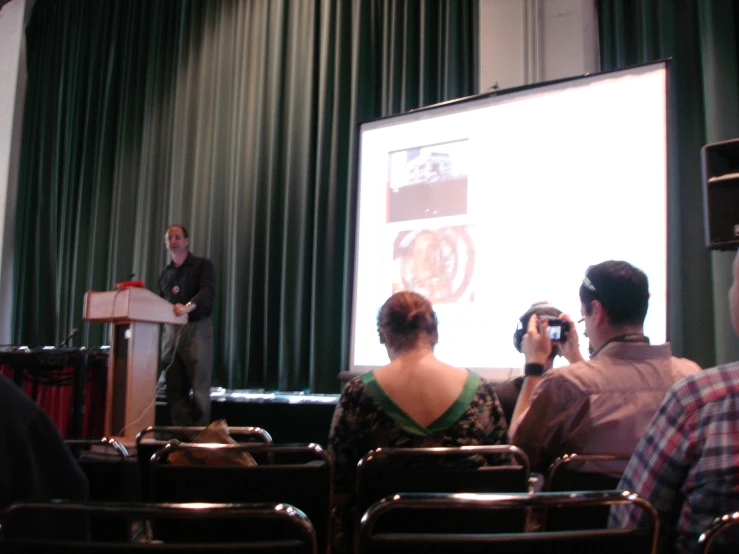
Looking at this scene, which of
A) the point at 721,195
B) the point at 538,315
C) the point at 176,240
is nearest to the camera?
the point at 538,315

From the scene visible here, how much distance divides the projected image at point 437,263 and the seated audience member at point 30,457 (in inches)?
115

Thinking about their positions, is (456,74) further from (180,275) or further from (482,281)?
(180,275)

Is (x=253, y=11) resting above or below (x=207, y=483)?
above

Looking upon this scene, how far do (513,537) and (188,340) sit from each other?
4363mm

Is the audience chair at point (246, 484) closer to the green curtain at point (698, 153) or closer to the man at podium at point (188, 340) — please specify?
the green curtain at point (698, 153)

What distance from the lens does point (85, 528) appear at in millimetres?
1276

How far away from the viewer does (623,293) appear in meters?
1.84

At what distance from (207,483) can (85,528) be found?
279mm

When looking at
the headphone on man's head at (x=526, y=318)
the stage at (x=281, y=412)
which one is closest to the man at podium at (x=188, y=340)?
the stage at (x=281, y=412)

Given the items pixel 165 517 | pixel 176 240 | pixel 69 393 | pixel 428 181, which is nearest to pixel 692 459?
pixel 165 517

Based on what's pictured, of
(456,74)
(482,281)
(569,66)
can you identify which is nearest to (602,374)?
(482,281)

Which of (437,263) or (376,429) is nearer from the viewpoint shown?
(376,429)

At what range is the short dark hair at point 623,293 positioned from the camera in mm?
1837

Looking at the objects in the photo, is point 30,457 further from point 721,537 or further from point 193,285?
point 193,285
